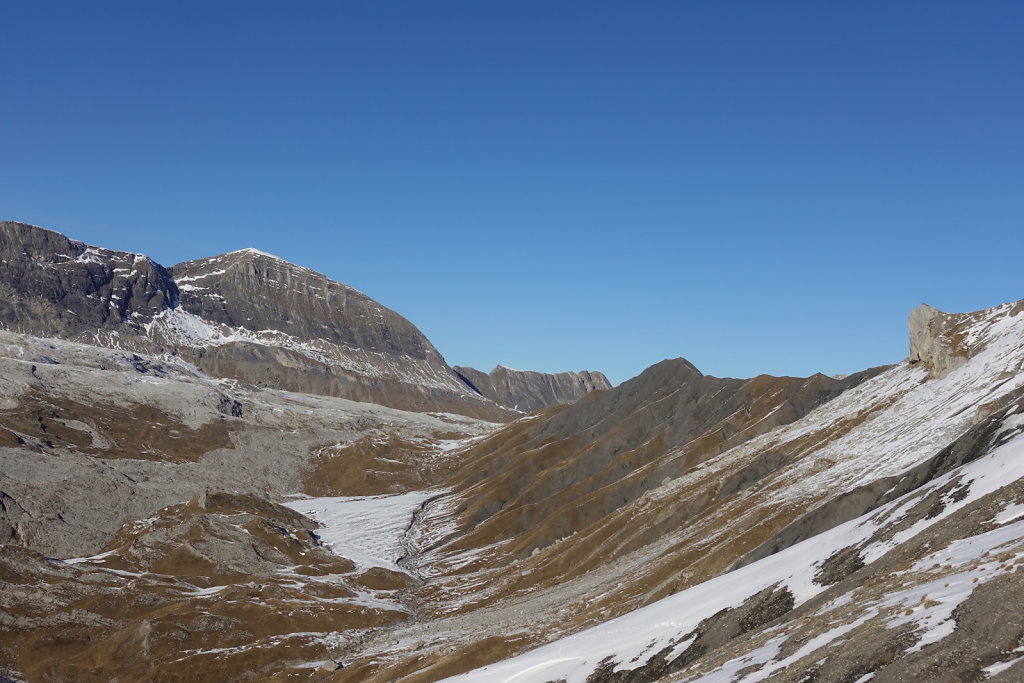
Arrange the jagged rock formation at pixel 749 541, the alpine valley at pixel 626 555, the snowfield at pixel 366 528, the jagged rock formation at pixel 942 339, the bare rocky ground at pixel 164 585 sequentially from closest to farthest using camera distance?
the jagged rock formation at pixel 749 541
the alpine valley at pixel 626 555
the bare rocky ground at pixel 164 585
the jagged rock formation at pixel 942 339
the snowfield at pixel 366 528

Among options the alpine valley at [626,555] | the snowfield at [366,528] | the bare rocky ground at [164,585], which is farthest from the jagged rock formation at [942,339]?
the snowfield at [366,528]

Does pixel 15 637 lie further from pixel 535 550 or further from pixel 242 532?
pixel 535 550

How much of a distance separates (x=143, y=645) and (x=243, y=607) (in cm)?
1432

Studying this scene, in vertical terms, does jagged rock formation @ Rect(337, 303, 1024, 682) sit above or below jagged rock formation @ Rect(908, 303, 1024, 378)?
below

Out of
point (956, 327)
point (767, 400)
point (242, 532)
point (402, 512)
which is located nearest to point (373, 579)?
point (242, 532)

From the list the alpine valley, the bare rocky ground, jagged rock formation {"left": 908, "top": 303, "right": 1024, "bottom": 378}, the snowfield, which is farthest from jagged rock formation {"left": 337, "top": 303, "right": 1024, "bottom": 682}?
the bare rocky ground

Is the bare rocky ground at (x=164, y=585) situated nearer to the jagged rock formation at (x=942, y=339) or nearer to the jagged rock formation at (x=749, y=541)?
the jagged rock formation at (x=749, y=541)

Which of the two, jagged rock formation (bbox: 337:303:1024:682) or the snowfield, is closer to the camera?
jagged rock formation (bbox: 337:303:1024:682)

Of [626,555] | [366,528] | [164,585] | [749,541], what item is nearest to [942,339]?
[626,555]

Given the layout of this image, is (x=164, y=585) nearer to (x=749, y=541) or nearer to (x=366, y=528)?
(x=366, y=528)

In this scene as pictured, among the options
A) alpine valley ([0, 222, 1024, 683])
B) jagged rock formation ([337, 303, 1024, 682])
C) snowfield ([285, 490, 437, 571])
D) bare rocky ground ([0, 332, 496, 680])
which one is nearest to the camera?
jagged rock formation ([337, 303, 1024, 682])

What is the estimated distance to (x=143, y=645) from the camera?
85.9m

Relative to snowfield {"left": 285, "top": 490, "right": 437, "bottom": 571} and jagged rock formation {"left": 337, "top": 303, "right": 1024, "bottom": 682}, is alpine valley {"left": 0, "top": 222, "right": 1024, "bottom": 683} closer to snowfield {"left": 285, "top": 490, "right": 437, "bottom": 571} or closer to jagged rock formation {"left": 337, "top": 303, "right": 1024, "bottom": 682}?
jagged rock formation {"left": 337, "top": 303, "right": 1024, "bottom": 682}

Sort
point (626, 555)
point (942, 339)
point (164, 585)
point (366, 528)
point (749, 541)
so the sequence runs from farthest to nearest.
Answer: point (366, 528), point (942, 339), point (164, 585), point (626, 555), point (749, 541)
